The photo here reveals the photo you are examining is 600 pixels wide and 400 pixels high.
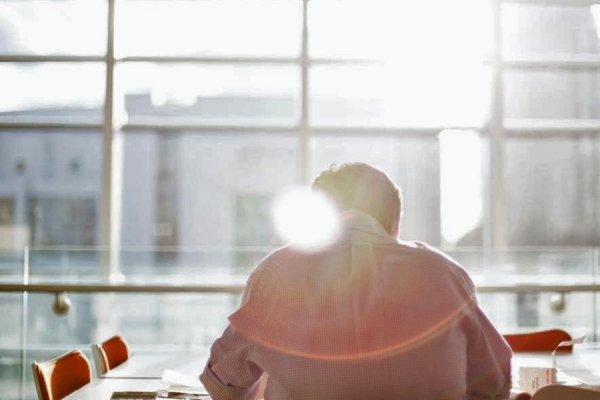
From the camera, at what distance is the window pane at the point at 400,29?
6.55 meters

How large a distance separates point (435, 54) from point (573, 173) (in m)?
1.32

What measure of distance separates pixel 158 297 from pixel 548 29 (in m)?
3.42

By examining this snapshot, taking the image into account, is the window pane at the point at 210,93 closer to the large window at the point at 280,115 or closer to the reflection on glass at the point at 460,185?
the large window at the point at 280,115

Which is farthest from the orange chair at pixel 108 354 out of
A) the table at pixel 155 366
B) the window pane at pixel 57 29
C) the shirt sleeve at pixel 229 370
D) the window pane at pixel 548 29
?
the window pane at pixel 548 29

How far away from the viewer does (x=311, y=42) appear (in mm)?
6484

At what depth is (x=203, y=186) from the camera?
6.60 metres

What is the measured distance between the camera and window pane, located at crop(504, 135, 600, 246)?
651 centimetres

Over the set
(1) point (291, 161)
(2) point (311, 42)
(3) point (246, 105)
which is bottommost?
(1) point (291, 161)

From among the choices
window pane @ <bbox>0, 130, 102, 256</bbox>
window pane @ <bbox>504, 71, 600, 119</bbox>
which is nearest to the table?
window pane @ <bbox>0, 130, 102, 256</bbox>

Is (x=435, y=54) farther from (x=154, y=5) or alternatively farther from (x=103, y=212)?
(x=103, y=212)

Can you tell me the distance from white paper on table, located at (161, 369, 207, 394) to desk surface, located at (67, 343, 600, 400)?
4cm

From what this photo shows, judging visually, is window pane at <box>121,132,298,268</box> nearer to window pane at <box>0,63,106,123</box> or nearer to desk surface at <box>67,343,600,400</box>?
window pane at <box>0,63,106,123</box>

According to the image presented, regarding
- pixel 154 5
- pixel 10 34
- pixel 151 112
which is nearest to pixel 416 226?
pixel 151 112

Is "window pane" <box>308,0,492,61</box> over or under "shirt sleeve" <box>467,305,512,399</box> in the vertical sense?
over
